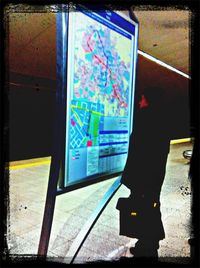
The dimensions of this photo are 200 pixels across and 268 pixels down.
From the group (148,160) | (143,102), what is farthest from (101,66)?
(148,160)

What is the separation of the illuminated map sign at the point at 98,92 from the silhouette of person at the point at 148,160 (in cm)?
15

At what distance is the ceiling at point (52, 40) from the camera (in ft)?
12.2

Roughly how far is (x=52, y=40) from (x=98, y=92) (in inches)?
180

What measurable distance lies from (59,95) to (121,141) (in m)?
0.73

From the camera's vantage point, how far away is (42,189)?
12.3 feet

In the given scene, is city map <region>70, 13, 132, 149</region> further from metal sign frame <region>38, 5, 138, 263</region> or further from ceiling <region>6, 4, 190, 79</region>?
ceiling <region>6, 4, 190, 79</region>

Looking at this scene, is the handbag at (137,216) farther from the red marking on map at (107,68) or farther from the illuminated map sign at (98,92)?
the red marking on map at (107,68)

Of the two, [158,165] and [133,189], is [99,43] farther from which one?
[133,189]

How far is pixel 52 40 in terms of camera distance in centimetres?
534

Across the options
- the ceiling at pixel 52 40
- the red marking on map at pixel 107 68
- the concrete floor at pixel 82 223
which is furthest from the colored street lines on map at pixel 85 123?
the ceiling at pixel 52 40

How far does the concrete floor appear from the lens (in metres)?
2.03

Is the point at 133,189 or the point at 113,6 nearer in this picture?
the point at 113,6

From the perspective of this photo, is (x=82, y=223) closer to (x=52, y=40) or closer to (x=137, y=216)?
(x=137, y=216)

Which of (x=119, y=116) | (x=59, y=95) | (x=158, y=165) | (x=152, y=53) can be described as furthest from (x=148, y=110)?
(x=152, y=53)
